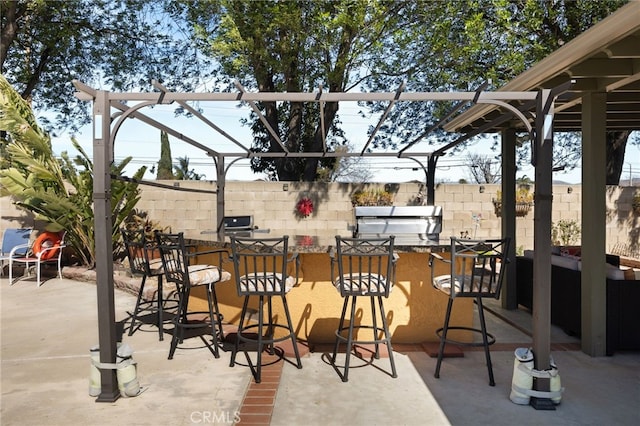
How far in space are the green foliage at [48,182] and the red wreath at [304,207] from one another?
328 centimetres

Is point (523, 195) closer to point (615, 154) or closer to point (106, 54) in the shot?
point (615, 154)

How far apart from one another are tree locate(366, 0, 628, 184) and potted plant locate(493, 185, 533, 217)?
2.42 meters

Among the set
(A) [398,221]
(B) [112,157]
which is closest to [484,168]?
(A) [398,221]

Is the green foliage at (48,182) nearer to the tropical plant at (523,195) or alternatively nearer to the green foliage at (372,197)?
the green foliage at (372,197)

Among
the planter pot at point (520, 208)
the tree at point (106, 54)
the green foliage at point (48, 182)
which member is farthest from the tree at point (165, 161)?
the planter pot at point (520, 208)

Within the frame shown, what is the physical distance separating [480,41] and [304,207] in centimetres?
529

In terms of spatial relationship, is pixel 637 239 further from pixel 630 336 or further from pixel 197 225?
pixel 197 225

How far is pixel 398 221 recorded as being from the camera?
15.6 feet

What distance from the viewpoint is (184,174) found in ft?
49.7

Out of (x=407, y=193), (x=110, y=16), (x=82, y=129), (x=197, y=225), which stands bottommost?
(x=197, y=225)

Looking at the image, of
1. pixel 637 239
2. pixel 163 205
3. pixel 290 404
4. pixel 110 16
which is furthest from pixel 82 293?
pixel 637 239

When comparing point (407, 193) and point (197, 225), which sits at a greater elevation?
point (407, 193)

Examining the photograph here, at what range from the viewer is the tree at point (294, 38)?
886cm

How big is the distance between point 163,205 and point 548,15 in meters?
8.88
